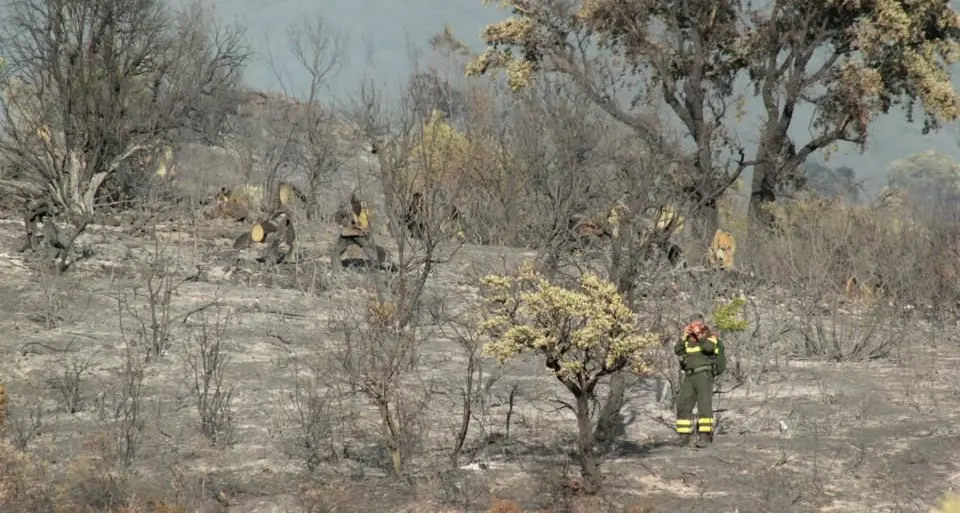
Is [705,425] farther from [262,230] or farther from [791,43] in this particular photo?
[791,43]

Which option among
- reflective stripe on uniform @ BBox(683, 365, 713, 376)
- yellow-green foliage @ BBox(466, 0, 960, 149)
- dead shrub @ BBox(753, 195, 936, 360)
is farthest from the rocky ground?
yellow-green foliage @ BBox(466, 0, 960, 149)

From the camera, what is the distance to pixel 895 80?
80.9ft

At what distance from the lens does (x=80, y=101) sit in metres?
21.1

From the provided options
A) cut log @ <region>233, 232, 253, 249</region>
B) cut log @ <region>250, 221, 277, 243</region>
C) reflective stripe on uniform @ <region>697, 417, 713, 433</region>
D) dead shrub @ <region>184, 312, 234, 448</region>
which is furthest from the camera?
cut log @ <region>233, 232, 253, 249</region>

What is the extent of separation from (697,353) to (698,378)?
9.4 inches

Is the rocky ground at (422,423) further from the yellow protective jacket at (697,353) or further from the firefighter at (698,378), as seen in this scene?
the yellow protective jacket at (697,353)

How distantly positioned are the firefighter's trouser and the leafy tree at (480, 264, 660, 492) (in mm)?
1355

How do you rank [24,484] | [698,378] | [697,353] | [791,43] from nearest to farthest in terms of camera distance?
[24,484]
[698,378]
[697,353]
[791,43]

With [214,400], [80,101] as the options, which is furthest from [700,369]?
[80,101]

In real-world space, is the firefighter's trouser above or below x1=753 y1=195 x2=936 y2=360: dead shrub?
below

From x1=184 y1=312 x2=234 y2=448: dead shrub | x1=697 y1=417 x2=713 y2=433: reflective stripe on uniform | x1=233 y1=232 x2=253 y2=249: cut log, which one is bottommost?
x1=184 y1=312 x2=234 y2=448: dead shrub

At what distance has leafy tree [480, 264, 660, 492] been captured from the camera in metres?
8.77

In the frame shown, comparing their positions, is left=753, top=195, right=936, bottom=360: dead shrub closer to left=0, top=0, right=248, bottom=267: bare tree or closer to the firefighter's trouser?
the firefighter's trouser

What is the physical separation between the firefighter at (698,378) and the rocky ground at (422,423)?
28 cm
